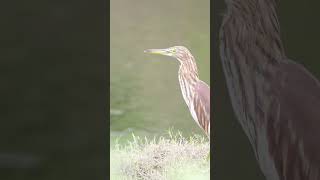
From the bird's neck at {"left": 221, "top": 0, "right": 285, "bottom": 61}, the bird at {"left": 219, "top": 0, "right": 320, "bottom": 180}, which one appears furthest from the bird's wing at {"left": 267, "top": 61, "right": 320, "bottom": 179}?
the bird's neck at {"left": 221, "top": 0, "right": 285, "bottom": 61}

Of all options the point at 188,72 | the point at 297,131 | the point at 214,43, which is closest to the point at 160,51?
the point at 188,72

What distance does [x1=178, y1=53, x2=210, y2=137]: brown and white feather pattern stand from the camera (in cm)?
223

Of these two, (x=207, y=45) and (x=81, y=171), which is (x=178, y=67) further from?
(x=81, y=171)

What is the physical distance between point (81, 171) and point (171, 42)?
0.75m

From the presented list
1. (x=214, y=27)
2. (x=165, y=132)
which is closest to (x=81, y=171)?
(x=165, y=132)

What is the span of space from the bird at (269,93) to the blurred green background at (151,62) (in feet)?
0.48

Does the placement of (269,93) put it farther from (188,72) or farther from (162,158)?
(162,158)

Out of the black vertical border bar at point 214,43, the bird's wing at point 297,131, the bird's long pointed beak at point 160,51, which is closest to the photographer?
the bird's wing at point 297,131

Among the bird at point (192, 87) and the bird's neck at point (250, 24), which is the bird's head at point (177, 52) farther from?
the bird's neck at point (250, 24)

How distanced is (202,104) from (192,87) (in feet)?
0.35

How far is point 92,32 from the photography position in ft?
6.53

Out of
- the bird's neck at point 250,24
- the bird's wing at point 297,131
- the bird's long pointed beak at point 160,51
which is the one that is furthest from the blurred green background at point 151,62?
the bird's wing at point 297,131

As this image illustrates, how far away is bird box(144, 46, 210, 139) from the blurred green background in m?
0.02

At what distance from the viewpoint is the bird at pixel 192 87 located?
2223mm
